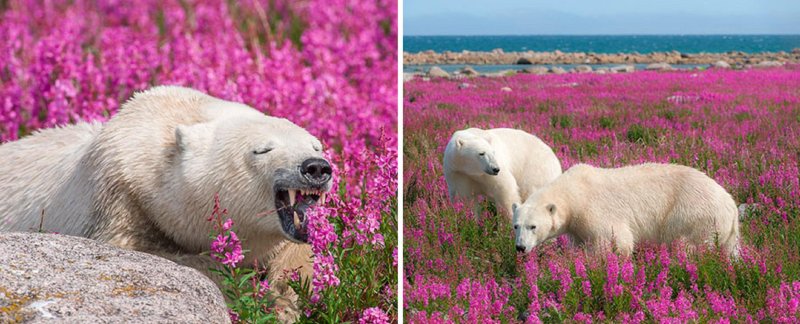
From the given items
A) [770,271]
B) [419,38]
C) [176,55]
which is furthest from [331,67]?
[770,271]

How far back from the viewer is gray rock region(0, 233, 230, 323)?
272 centimetres

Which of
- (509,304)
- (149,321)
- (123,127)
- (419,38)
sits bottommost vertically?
(509,304)

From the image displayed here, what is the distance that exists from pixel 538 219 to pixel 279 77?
3.39 metres

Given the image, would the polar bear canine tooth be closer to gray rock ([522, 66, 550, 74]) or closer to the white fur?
the white fur

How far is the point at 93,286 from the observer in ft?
9.52

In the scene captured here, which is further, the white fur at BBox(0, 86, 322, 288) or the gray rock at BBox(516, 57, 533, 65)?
the gray rock at BBox(516, 57, 533, 65)

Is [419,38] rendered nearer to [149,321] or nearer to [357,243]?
[357,243]

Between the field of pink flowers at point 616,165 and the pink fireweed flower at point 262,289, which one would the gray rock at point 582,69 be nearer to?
the field of pink flowers at point 616,165

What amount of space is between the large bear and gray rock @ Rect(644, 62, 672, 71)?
236 cm

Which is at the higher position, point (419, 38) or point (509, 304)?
point (419, 38)

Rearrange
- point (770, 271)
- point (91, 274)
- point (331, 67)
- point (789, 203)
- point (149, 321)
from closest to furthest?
1. point (149, 321)
2. point (91, 274)
3. point (770, 271)
4. point (789, 203)
5. point (331, 67)

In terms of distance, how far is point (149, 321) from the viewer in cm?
271

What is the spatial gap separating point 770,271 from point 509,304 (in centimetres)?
92

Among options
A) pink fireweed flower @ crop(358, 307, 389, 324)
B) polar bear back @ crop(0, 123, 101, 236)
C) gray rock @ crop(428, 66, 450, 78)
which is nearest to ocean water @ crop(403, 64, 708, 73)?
gray rock @ crop(428, 66, 450, 78)
